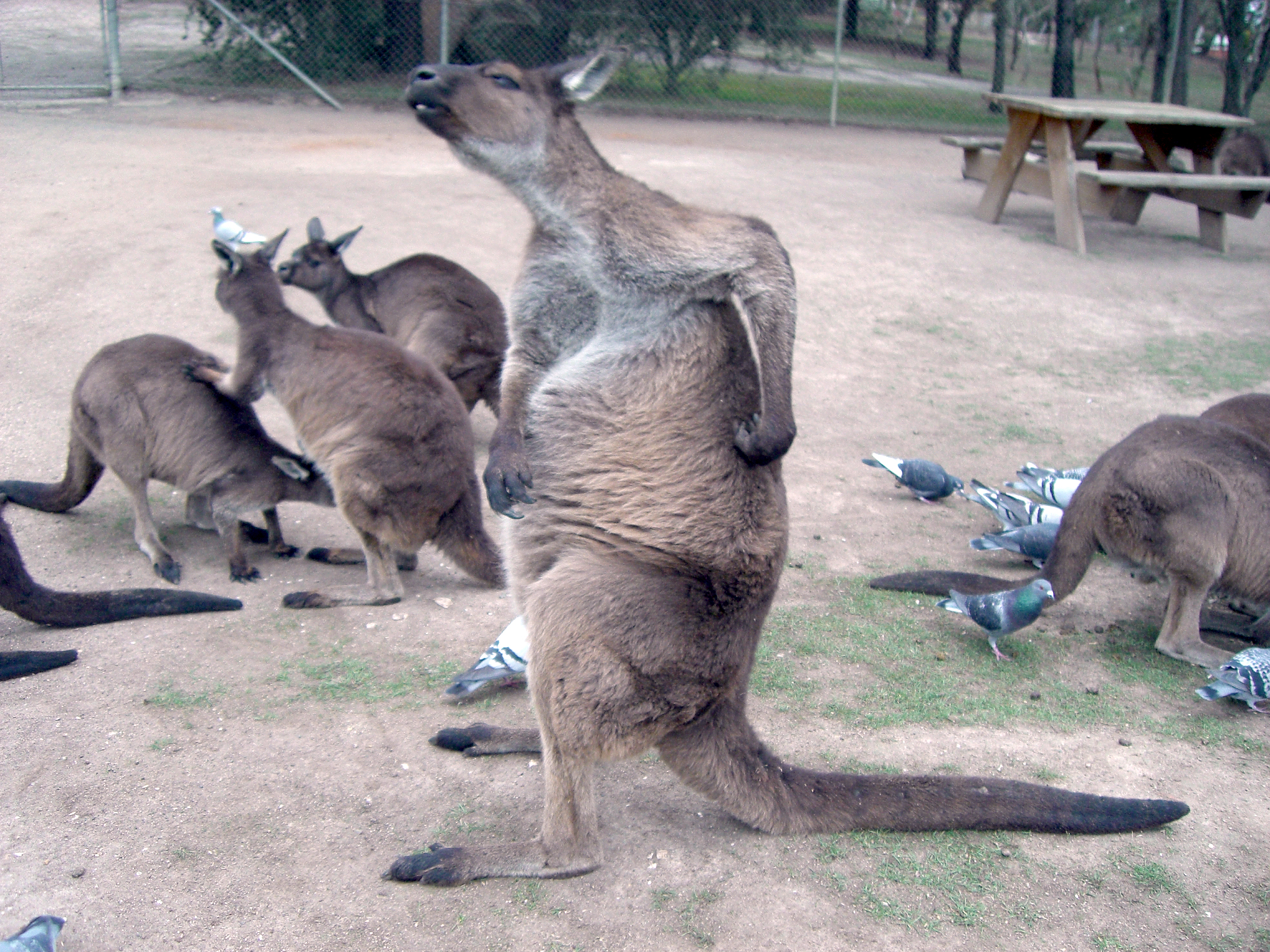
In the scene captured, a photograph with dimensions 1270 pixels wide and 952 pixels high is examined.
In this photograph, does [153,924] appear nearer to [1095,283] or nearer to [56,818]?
[56,818]

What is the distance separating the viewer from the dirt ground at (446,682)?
2.55m

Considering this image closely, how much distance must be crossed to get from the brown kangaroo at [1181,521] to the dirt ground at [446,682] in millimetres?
360

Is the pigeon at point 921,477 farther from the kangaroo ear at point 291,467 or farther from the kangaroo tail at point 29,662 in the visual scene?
the kangaroo tail at point 29,662

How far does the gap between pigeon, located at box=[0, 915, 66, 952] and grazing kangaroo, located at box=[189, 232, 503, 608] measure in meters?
1.86

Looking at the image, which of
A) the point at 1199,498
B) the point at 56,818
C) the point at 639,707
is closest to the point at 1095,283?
the point at 1199,498

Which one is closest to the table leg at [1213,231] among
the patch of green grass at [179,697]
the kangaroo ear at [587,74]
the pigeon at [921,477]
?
the pigeon at [921,477]

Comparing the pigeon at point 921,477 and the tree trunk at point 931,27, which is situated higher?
the tree trunk at point 931,27

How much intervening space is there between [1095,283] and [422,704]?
762 cm

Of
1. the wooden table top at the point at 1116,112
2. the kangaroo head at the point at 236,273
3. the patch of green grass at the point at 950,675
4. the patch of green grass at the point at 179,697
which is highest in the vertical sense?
the wooden table top at the point at 1116,112

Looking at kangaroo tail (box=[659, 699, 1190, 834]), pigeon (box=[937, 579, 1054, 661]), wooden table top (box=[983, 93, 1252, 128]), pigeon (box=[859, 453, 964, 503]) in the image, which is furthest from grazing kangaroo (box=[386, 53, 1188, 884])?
wooden table top (box=[983, 93, 1252, 128])

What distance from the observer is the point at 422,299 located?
586cm

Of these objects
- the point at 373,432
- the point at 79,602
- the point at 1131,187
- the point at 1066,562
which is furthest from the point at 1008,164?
the point at 79,602

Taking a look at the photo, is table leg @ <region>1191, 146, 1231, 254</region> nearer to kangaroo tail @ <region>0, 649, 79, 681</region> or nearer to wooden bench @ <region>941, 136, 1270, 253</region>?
wooden bench @ <region>941, 136, 1270, 253</region>

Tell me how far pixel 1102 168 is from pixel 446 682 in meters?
11.2
